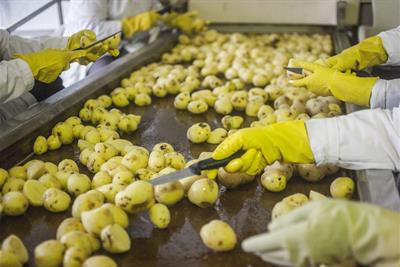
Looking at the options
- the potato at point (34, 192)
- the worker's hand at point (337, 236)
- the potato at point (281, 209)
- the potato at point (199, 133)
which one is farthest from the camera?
the potato at point (199, 133)

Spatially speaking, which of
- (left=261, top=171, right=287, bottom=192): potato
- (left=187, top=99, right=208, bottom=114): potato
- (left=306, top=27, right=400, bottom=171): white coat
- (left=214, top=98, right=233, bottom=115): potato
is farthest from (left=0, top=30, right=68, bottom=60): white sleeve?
(left=306, top=27, right=400, bottom=171): white coat

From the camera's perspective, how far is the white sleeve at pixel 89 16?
2.84 meters

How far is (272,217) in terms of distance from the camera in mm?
1293

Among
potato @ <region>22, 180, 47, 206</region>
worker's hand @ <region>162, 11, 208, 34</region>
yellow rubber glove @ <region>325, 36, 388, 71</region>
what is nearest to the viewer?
potato @ <region>22, 180, 47, 206</region>

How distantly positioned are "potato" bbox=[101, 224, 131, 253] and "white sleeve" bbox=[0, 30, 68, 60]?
1.26 m

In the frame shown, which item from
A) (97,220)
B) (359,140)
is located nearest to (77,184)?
→ (97,220)

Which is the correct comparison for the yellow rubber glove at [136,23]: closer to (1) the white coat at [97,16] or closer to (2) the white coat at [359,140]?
(1) the white coat at [97,16]

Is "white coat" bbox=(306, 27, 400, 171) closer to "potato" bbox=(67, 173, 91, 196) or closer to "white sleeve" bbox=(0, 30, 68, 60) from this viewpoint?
"potato" bbox=(67, 173, 91, 196)

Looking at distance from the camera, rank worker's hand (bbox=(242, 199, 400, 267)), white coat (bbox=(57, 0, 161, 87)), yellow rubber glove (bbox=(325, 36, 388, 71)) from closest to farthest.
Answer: worker's hand (bbox=(242, 199, 400, 267))
yellow rubber glove (bbox=(325, 36, 388, 71))
white coat (bbox=(57, 0, 161, 87))

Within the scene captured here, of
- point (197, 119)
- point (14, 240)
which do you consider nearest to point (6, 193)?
point (14, 240)

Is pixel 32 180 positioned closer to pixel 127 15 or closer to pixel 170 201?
pixel 170 201

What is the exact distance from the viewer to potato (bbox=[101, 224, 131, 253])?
1.14 meters

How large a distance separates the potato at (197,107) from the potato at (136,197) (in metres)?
0.87

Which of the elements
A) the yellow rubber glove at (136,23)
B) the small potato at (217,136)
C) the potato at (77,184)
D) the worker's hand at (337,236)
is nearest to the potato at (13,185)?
the potato at (77,184)
